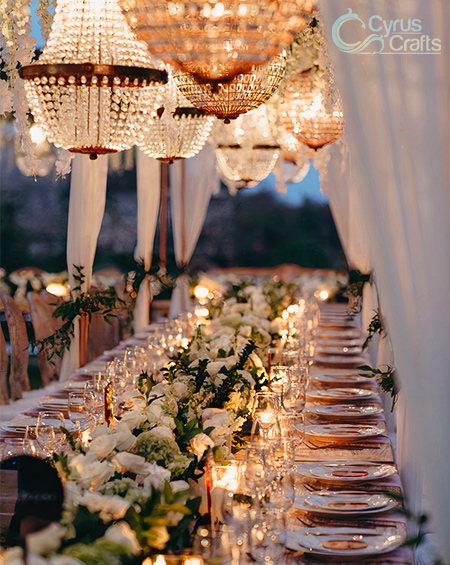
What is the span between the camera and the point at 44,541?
1.23 meters

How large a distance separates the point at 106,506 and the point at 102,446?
27cm

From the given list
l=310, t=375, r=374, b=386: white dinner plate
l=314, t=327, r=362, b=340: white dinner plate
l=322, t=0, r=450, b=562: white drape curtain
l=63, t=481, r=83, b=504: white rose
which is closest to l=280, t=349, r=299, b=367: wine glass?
l=310, t=375, r=374, b=386: white dinner plate

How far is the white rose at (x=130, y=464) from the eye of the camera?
171 centimetres

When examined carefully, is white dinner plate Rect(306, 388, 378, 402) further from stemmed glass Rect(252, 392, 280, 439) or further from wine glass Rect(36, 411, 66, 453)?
wine glass Rect(36, 411, 66, 453)

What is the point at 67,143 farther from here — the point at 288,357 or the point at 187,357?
the point at 288,357

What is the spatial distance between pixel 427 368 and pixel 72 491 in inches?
27.7

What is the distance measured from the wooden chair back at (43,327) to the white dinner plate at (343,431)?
324 centimetres

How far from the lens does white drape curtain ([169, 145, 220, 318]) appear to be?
836 centimetres

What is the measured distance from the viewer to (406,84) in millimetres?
1455

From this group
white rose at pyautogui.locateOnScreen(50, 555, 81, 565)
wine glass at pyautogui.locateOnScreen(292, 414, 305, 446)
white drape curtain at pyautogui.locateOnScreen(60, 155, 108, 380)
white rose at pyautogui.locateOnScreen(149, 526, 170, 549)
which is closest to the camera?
white rose at pyautogui.locateOnScreen(50, 555, 81, 565)

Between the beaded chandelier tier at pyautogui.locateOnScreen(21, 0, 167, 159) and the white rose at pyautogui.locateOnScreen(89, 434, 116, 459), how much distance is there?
64.6 inches

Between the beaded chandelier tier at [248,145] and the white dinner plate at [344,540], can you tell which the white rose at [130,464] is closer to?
the white dinner plate at [344,540]

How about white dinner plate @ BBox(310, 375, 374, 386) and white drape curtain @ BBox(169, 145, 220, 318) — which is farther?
white drape curtain @ BBox(169, 145, 220, 318)

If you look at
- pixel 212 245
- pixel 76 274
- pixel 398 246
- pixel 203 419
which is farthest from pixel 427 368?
pixel 212 245
